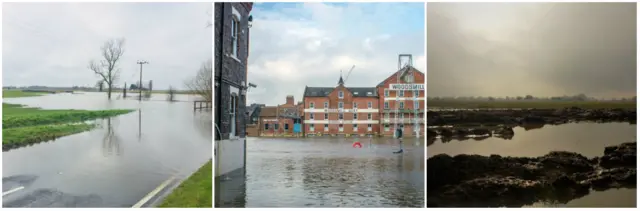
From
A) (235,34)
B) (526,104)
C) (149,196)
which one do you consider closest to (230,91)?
(235,34)

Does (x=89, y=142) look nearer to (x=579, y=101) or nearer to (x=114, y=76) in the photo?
(x=114, y=76)

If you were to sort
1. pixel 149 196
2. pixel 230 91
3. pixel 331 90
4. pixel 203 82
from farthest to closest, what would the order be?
1. pixel 331 90
2. pixel 230 91
3. pixel 203 82
4. pixel 149 196

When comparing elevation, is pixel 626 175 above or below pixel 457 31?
below

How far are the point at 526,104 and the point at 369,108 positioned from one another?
186cm

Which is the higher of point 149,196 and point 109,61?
point 109,61

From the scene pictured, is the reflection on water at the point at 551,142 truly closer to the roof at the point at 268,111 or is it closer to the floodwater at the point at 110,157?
the roof at the point at 268,111

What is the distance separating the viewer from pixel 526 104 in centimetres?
642

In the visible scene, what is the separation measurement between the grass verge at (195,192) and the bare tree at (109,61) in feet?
4.77

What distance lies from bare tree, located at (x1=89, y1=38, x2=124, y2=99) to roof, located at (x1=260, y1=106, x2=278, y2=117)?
176 centimetres

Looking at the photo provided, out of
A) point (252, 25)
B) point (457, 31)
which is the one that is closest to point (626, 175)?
point (457, 31)

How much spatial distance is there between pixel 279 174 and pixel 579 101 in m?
3.69

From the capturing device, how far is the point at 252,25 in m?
6.45

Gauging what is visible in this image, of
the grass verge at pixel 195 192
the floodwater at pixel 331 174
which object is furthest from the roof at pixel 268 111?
the grass verge at pixel 195 192

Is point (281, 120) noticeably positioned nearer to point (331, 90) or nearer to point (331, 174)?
point (331, 90)
